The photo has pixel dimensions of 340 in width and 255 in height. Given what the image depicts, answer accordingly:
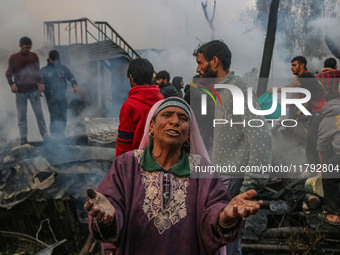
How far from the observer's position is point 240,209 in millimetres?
1532

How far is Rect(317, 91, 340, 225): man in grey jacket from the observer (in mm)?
4012

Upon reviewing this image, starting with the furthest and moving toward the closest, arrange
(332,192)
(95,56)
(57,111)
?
(95,56)
(57,111)
(332,192)

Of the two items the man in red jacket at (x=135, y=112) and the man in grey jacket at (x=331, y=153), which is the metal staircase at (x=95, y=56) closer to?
the man in red jacket at (x=135, y=112)

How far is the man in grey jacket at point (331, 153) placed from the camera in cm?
401

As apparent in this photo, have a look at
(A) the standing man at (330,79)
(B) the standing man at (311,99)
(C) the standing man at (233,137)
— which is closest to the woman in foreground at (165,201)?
(C) the standing man at (233,137)

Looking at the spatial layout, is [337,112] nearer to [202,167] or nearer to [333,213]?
[333,213]

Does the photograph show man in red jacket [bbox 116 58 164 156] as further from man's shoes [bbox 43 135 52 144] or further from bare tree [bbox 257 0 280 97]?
bare tree [bbox 257 0 280 97]

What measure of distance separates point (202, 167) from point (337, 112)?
8.67ft

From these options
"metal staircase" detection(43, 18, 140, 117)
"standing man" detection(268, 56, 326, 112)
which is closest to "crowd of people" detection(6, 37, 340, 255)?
"standing man" detection(268, 56, 326, 112)

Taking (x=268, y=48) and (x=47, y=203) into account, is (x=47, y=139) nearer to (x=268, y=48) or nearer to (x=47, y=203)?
(x=47, y=203)

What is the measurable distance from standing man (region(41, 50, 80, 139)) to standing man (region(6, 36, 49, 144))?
26cm

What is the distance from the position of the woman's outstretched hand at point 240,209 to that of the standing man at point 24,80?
547cm

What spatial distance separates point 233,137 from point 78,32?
247 inches

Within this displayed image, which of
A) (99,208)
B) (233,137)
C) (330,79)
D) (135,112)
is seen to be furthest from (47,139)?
(99,208)
